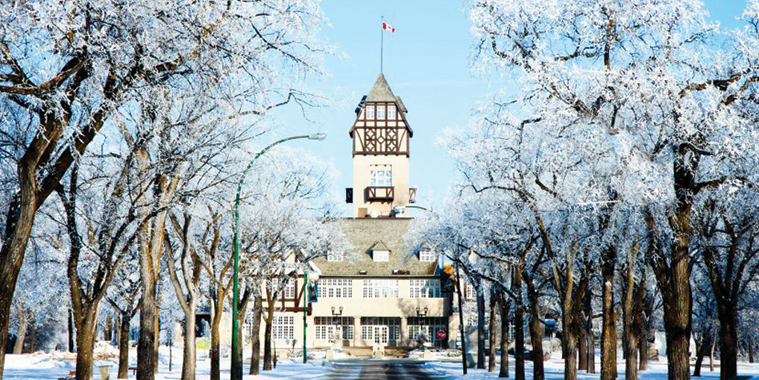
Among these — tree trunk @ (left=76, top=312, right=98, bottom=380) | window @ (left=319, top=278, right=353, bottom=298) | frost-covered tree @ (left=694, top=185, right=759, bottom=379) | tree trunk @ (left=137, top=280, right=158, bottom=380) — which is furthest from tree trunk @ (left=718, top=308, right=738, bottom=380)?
window @ (left=319, top=278, right=353, bottom=298)

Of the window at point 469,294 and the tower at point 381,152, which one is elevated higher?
the tower at point 381,152

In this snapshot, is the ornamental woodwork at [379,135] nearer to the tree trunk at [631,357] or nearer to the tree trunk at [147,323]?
the tree trunk at [631,357]

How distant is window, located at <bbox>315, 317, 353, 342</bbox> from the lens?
79.1m

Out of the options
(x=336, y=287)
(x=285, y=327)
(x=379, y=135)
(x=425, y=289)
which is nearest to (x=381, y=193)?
(x=379, y=135)

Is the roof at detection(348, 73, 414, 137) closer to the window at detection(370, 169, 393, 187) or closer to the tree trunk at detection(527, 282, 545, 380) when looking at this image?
the window at detection(370, 169, 393, 187)

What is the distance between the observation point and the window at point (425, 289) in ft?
261

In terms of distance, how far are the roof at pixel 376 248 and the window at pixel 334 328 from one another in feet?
14.5

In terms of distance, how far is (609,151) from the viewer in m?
18.0

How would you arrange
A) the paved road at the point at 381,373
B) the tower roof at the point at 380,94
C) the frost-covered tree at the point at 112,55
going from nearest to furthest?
the frost-covered tree at the point at 112,55 < the paved road at the point at 381,373 < the tower roof at the point at 380,94

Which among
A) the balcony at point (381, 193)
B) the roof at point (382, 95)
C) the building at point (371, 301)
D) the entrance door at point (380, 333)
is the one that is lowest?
the entrance door at point (380, 333)

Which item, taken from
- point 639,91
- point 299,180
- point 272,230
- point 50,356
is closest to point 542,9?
point 639,91

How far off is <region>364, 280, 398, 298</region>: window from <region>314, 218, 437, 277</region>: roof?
78cm

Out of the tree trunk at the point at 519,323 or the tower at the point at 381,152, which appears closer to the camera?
the tree trunk at the point at 519,323

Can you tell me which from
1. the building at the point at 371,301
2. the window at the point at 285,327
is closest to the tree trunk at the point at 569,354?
the building at the point at 371,301
